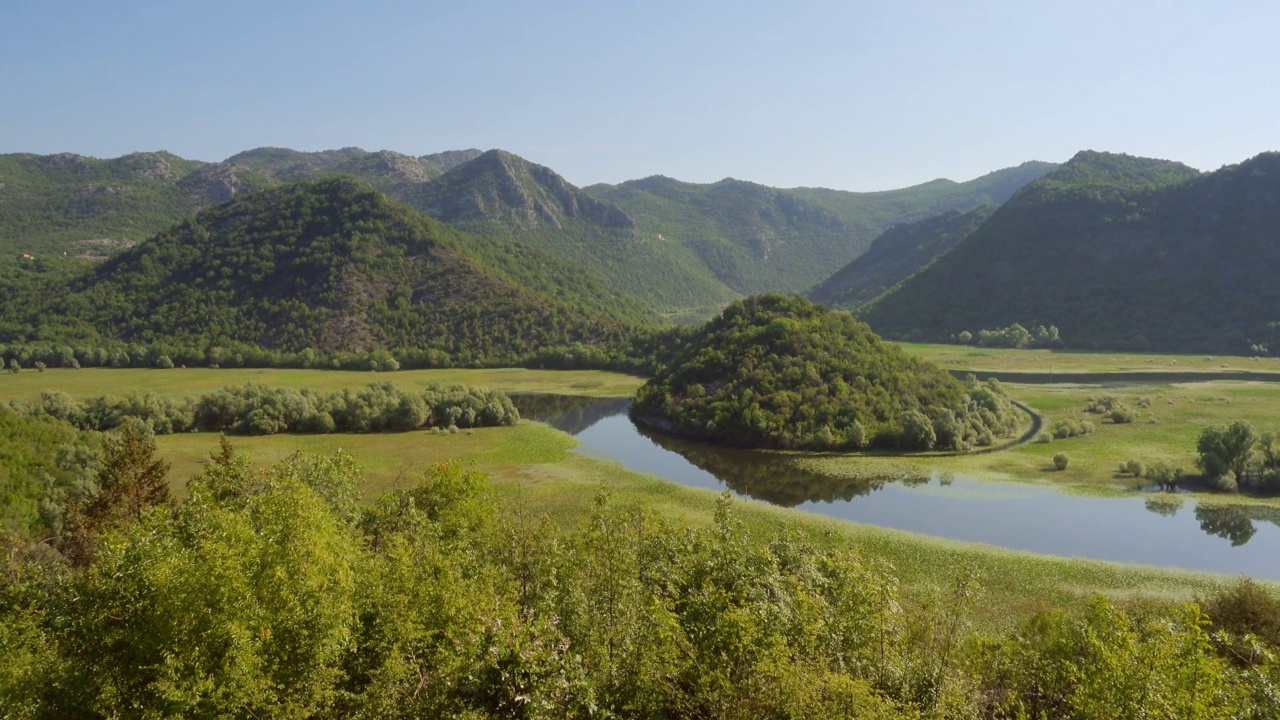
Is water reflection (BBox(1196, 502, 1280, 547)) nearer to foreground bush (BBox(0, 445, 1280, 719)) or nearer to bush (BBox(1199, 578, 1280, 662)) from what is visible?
bush (BBox(1199, 578, 1280, 662))

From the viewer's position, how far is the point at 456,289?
152250 mm

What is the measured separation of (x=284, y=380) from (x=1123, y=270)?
170342 mm

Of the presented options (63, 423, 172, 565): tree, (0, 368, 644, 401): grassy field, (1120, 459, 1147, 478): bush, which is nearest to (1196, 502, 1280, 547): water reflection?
(1120, 459, 1147, 478): bush

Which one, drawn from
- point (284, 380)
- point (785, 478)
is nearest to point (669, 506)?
point (785, 478)

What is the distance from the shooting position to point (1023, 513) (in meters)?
47.9

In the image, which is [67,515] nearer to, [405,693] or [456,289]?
[405,693]

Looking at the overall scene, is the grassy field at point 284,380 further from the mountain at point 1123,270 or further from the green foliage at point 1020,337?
the mountain at point 1123,270

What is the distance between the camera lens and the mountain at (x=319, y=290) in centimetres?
13538

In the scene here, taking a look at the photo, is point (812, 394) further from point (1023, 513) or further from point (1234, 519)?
point (1234, 519)

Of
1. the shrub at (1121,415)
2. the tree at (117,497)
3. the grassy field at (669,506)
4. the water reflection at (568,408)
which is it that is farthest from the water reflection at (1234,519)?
the tree at (117,497)

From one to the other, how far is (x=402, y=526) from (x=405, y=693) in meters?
13.2

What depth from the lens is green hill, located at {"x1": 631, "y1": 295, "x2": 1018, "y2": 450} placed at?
67250 mm

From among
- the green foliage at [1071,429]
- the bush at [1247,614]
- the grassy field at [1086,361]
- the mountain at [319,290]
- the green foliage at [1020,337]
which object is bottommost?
the bush at [1247,614]

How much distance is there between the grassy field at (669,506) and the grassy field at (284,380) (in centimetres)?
3151
